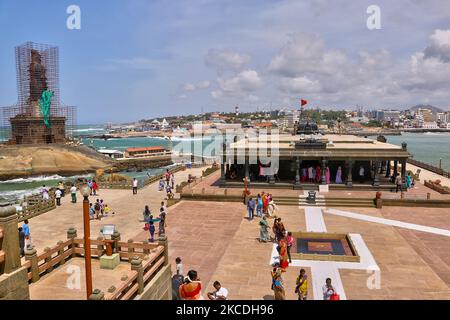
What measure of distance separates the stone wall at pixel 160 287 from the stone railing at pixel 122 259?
11 centimetres

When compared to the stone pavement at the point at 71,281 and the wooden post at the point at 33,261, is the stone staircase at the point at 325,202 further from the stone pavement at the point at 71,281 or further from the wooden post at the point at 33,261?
the wooden post at the point at 33,261

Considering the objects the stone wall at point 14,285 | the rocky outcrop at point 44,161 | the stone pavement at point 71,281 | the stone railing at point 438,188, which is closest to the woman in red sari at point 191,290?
the stone pavement at point 71,281

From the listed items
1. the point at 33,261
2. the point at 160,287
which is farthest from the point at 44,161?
the point at 160,287

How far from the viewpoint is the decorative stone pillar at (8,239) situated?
6637mm

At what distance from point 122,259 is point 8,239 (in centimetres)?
506

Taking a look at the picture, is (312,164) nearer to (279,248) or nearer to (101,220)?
(101,220)

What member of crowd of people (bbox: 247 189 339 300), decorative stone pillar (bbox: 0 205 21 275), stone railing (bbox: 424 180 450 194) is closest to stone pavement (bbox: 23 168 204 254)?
crowd of people (bbox: 247 189 339 300)

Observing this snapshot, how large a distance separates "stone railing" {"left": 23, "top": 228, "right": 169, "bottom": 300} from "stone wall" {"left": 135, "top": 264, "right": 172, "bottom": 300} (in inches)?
4.5

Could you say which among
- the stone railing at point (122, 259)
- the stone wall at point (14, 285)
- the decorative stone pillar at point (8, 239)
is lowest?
the stone railing at point (122, 259)

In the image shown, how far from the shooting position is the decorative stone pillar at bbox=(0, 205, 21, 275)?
6637mm
